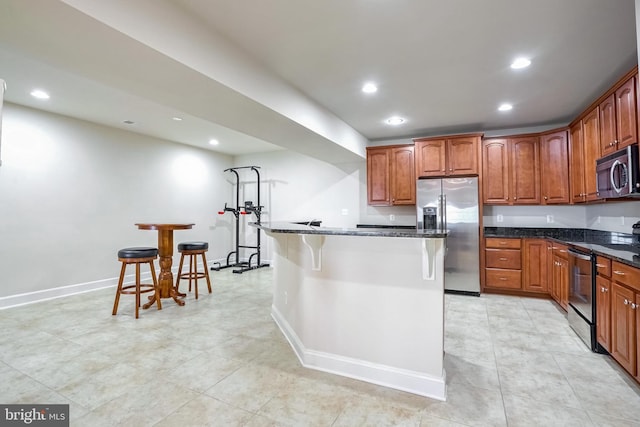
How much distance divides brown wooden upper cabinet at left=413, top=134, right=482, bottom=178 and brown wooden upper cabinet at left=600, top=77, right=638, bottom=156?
1.53 m

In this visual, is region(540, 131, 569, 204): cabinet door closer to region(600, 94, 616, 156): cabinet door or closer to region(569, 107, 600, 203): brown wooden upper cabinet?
region(569, 107, 600, 203): brown wooden upper cabinet

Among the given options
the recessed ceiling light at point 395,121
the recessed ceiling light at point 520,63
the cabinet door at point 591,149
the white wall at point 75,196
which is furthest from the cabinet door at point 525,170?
the white wall at point 75,196

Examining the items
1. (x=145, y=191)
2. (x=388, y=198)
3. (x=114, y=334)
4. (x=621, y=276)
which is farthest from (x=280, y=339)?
(x=145, y=191)

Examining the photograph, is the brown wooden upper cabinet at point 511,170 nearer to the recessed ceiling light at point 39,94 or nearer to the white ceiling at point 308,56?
the white ceiling at point 308,56

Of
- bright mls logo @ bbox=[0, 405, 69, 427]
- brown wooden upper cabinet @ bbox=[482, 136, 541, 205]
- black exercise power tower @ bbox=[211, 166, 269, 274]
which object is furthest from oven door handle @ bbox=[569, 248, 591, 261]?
black exercise power tower @ bbox=[211, 166, 269, 274]

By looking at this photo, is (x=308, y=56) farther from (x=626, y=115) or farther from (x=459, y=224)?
(x=459, y=224)

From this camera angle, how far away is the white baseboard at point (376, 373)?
1.98 m

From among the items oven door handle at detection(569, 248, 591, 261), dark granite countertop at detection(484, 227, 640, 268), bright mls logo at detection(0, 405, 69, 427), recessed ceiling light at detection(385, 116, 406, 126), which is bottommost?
bright mls logo at detection(0, 405, 69, 427)

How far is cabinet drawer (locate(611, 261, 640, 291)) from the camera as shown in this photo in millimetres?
1952

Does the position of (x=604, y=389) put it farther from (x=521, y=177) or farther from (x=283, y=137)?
(x=283, y=137)

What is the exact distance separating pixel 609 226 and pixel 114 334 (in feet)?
19.2

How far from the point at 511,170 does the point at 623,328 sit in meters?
2.90

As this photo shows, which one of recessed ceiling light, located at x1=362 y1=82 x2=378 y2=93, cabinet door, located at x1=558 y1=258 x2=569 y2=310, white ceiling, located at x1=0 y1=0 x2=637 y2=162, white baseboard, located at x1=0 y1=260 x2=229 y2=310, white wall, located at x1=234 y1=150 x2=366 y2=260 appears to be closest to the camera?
white ceiling, located at x1=0 y1=0 x2=637 y2=162

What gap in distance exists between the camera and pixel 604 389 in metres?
2.07
